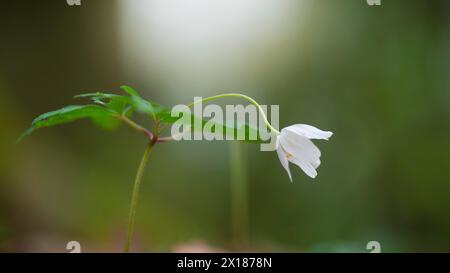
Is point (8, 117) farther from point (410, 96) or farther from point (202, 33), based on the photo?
point (410, 96)

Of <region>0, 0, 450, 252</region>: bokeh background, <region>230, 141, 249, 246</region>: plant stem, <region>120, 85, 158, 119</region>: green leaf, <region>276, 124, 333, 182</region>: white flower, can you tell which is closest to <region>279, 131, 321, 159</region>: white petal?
<region>276, 124, 333, 182</region>: white flower

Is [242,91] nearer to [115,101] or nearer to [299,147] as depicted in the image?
[299,147]

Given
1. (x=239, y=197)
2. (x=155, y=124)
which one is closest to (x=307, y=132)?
(x=155, y=124)

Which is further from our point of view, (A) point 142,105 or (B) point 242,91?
(B) point 242,91

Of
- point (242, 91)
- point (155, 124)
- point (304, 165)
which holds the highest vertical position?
point (242, 91)

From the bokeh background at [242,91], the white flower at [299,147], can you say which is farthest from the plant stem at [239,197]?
the white flower at [299,147]

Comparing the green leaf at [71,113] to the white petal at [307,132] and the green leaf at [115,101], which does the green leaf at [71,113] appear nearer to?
the green leaf at [115,101]

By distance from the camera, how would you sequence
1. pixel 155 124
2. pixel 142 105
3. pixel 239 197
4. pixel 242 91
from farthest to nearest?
pixel 242 91 < pixel 239 197 < pixel 155 124 < pixel 142 105

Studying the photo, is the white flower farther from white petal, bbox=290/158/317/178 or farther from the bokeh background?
the bokeh background
